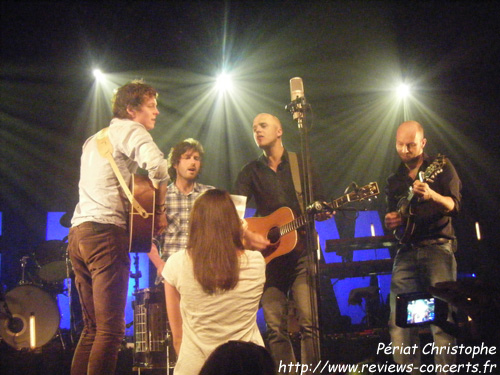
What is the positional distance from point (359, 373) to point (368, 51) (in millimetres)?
5543

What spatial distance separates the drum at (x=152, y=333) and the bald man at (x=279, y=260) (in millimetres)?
1239

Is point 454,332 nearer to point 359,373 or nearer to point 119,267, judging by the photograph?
point 359,373

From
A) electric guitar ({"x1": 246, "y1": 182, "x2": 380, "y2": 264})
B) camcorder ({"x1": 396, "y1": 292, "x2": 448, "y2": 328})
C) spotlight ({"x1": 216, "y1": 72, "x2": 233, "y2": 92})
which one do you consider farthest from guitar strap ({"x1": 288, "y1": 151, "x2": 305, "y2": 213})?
spotlight ({"x1": 216, "y1": 72, "x2": 233, "y2": 92})

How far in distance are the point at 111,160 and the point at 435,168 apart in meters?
2.94

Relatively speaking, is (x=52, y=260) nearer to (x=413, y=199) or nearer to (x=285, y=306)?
(x=285, y=306)

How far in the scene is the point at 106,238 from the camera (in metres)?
3.28

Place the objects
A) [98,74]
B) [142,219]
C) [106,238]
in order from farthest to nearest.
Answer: [98,74], [142,219], [106,238]

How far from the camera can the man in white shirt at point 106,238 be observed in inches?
124

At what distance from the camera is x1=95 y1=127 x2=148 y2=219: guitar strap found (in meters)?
3.42

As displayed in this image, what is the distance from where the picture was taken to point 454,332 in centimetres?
362

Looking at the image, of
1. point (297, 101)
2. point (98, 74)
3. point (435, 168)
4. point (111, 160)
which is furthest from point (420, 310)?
point (98, 74)

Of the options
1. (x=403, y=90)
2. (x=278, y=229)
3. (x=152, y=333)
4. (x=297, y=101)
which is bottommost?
(x=152, y=333)

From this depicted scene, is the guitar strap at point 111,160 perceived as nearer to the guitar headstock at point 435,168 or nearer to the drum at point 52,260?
the guitar headstock at point 435,168

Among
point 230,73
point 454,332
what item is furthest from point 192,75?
point 454,332
